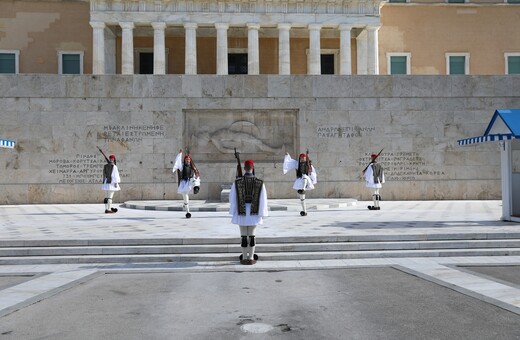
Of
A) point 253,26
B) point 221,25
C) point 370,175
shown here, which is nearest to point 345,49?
point 253,26

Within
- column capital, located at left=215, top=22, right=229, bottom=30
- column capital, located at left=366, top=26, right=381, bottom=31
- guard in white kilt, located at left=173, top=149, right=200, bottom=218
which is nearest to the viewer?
guard in white kilt, located at left=173, top=149, right=200, bottom=218

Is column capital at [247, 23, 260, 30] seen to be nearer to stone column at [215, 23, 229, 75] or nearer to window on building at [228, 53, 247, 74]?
stone column at [215, 23, 229, 75]

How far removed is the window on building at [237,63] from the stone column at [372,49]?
11015 mm

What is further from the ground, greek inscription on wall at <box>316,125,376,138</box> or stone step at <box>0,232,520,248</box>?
greek inscription on wall at <box>316,125,376,138</box>

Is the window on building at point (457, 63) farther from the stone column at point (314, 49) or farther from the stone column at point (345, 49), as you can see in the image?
the stone column at point (314, 49)

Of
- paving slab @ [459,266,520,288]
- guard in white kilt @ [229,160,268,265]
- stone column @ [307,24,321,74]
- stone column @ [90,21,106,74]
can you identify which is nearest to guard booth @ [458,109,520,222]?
paving slab @ [459,266,520,288]

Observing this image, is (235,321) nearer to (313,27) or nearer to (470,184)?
(470,184)

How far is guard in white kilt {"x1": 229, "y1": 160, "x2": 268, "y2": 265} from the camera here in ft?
29.1

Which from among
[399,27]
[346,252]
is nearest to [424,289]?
[346,252]

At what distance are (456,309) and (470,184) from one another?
17.1 meters

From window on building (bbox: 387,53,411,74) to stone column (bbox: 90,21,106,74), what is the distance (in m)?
24.9

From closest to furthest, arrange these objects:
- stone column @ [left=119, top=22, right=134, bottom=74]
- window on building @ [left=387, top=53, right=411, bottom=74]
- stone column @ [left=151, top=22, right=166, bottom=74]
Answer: stone column @ [left=119, top=22, right=134, bottom=74] < stone column @ [left=151, top=22, right=166, bottom=74] < window on building @ [left=387, top=53, right=411, bottom=74]

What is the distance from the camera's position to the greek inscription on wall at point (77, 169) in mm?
20391

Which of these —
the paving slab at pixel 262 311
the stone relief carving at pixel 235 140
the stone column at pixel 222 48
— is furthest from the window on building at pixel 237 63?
the paving slab at pixel 262 311
